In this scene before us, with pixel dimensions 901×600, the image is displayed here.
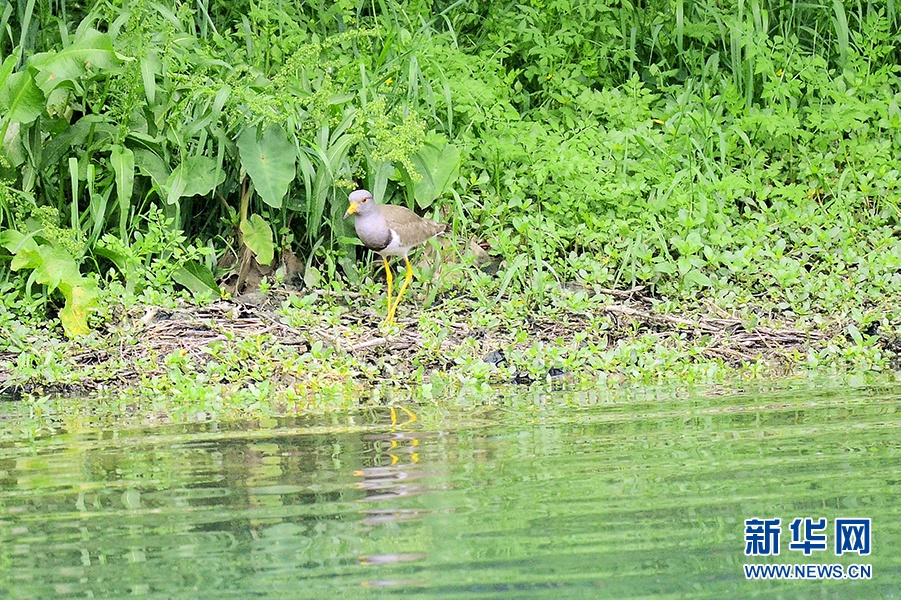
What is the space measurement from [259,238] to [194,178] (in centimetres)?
51

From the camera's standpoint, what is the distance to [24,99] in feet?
24.0

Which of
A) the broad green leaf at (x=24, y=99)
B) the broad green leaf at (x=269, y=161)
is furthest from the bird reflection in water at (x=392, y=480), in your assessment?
the broad green leaf at (x=24, y=99)

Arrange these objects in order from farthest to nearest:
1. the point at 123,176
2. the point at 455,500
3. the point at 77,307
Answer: the point at 123,176 < the point at 77,307 < the point at 455,500

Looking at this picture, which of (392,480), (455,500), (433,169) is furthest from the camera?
(433,169)

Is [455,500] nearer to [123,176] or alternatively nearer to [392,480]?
[392,480]

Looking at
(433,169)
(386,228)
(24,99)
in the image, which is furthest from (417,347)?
(24,99)

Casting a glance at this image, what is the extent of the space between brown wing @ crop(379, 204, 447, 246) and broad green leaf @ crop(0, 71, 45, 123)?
6.49ft

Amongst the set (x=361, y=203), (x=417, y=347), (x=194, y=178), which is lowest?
(x=417, y=347)

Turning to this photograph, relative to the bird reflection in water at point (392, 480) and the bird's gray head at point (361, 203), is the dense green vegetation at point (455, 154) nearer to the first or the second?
the bird's gray head at point (361, 203)

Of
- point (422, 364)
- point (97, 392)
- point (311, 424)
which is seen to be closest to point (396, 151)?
point (422, 364)

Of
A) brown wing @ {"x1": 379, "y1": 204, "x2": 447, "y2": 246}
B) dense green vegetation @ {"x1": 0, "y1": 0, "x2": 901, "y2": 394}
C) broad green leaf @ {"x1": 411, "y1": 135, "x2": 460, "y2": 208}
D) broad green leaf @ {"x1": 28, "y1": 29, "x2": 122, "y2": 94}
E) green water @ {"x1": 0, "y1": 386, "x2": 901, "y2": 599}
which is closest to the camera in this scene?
green water @ {"x1": 0, "y1": 386, "x2": 901, "y2": 599}

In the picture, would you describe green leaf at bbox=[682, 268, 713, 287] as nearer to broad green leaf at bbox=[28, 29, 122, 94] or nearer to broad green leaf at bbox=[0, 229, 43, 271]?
broad green leaf at bbox=[28, 29, 122, 94]

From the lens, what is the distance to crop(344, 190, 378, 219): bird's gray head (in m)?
7.64

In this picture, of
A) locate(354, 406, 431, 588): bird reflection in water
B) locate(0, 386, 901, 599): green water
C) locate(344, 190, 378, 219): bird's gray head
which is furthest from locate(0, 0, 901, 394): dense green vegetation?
locate(354, 406, 431, 588): bird reflection in water
